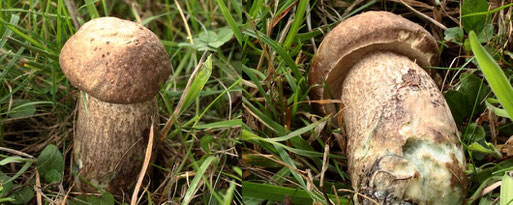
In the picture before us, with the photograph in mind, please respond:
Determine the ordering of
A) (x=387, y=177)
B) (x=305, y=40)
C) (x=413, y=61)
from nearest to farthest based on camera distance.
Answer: (x=387, y=177) < (x=413, y=61) < (x=305, y=40)

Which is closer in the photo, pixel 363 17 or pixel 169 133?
pixel 363 17

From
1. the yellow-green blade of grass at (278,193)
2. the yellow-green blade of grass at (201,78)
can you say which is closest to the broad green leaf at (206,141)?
the yellow-green blade of grass at (201,78)

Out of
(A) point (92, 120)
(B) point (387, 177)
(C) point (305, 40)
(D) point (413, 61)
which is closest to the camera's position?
(B) point (387, 177)

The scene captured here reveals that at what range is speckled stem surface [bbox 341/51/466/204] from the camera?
1.51 m

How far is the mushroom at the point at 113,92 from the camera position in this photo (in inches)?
60.9

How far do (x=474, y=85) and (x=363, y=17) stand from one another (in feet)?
1.71

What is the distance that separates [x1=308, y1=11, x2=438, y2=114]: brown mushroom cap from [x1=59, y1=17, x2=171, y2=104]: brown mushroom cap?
0.64 meters

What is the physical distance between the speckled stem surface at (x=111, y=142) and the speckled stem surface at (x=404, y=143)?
30.9 inches

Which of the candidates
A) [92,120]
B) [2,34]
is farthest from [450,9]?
[2,34]

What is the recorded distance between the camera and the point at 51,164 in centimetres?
190

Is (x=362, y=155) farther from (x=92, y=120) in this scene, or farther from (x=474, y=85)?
(x=92, y=120)

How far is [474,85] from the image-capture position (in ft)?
6.22

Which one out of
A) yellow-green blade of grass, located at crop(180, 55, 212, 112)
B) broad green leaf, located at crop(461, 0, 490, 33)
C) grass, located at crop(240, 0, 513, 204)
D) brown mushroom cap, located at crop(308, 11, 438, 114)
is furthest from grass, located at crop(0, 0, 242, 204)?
broad green leaf, located at crop(461, 0, 490, 33)

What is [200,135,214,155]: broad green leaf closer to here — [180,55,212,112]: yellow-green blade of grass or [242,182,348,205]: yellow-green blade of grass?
[180,55,212,112]: yellow-green blade of grass
